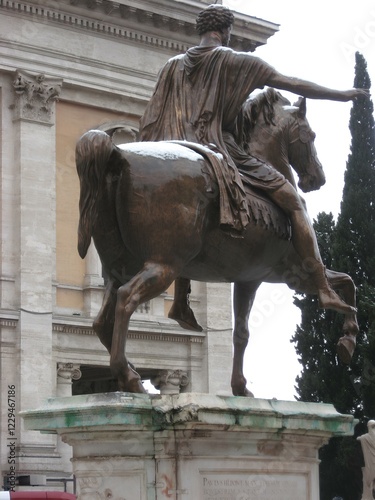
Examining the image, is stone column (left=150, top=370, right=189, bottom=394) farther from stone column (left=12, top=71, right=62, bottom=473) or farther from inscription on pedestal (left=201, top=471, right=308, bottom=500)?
inscription on pedestal (left=201, top=471, right=308, bottom=500)

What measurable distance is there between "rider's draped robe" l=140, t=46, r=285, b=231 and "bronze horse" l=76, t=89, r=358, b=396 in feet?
1.35

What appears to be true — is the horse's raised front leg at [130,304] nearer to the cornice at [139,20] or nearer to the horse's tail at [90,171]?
the horse's tail at [90,171]

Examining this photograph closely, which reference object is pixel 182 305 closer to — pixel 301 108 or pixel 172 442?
pixel 172 442

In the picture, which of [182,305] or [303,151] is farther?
[303,151]

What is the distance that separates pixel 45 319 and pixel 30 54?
5.60 metres

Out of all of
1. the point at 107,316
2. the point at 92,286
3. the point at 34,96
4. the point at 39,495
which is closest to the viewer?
the point at 107,316

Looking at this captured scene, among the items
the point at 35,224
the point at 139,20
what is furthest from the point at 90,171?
the point at 139,20

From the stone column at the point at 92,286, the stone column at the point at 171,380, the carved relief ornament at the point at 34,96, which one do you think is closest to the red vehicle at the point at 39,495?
the stone column at the point at 92,286

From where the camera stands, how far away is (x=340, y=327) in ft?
95.8

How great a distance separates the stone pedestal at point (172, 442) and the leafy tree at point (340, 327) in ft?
67.7

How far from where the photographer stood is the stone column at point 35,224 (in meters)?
25.2

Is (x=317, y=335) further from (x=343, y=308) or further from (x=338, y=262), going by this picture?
(x=343, y=308)

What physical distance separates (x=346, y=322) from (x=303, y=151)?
132cm

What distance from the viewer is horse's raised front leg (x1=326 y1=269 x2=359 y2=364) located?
8453 millimetres
